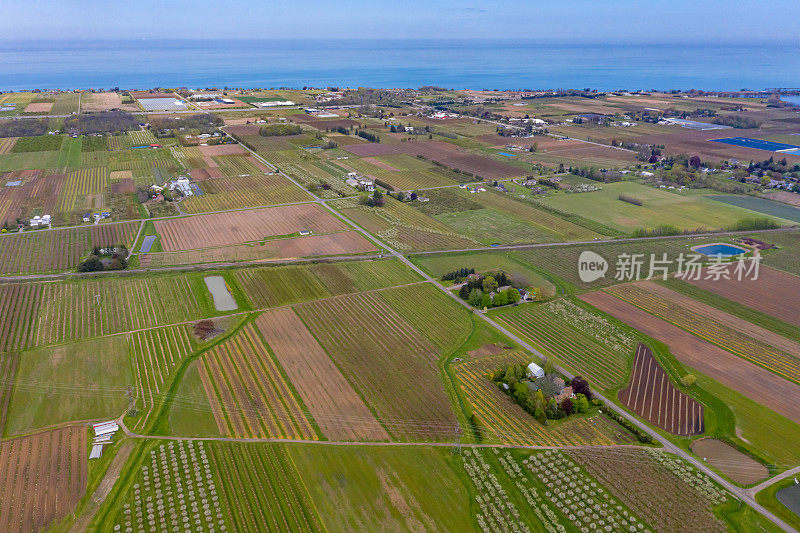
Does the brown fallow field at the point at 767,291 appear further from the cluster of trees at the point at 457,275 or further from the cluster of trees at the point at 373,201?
the cluster of trees at the point at 373,201

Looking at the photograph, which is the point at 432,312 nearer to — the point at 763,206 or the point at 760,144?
the point at 763,206

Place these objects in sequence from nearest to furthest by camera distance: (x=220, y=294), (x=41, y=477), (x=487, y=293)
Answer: (x=41, y=477) < (x=487, y=293) < (x=220, y=294)

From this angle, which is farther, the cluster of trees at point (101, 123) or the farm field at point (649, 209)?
the cluster of trees at point (101, 123)

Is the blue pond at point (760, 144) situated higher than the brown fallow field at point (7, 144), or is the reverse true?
the blue pond at point (760, 144)

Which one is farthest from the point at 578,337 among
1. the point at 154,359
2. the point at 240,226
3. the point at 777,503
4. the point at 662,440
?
the point at 240,226

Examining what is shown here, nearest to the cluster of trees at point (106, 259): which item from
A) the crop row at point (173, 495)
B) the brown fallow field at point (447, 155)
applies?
the crop row at point (173, 495)

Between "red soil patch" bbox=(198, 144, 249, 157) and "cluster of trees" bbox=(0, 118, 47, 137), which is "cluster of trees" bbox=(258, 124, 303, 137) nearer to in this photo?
"red soil patch" bbox=(198, 144, 249, 157)

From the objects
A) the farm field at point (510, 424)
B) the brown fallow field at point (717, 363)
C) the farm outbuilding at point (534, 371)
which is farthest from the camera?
the farm outbuilding at point (534, 371)

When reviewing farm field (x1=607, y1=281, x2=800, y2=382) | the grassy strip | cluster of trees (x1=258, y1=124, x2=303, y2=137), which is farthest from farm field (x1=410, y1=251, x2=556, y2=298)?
cluster of trees (x1=258, y1=124, x2=303, y2=137)

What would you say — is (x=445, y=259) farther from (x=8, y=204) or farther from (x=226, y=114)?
(x=226, y=114)
